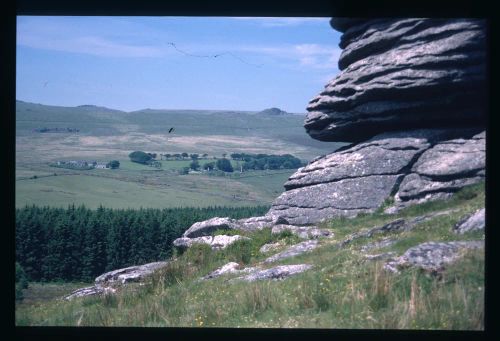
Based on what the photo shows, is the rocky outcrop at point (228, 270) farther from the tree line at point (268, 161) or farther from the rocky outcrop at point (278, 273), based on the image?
the tree line at point (268, 161)

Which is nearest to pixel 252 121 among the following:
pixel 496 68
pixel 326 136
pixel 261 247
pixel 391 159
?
pixel 326 136

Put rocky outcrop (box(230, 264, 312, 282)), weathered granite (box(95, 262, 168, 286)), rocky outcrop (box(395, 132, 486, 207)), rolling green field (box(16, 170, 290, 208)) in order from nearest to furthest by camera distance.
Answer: rocky outcrop (box(230, 264, 312, 282)), weathered granite (box(95, 262, 168, 286)), rocky outcrop (box(395, 132, 486, 207)), rolling green field (box(16, 170, 290, 208))

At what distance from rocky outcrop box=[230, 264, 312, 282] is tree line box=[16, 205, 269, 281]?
587cm

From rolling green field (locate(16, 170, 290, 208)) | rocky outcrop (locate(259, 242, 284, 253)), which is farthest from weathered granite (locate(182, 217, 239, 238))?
rolling green field (locate(16, 170, 290, 208))

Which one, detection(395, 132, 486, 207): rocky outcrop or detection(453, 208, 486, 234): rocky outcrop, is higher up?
detection(395, 132, 486, 207): rocky outcrop

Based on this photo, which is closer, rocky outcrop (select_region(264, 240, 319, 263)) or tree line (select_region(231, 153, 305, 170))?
rocky outcrop (select_region(264, 240, 319, 263))

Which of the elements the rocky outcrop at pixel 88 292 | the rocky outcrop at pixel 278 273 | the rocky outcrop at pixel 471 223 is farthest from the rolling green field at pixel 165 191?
the rocky outcrop at pixel 471 223

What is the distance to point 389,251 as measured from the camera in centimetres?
1196

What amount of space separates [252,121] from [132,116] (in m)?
5.82

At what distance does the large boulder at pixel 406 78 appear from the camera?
64.1 ft

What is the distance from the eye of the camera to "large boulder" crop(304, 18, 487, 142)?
64.1ft

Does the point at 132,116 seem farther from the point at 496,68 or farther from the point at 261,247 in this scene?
the point at 496,68

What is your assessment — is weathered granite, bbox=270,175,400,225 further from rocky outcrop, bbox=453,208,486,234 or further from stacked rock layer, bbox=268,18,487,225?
rocky outcrop, bbox=453,208,486,234

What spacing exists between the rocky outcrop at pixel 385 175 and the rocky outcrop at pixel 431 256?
293 inches
